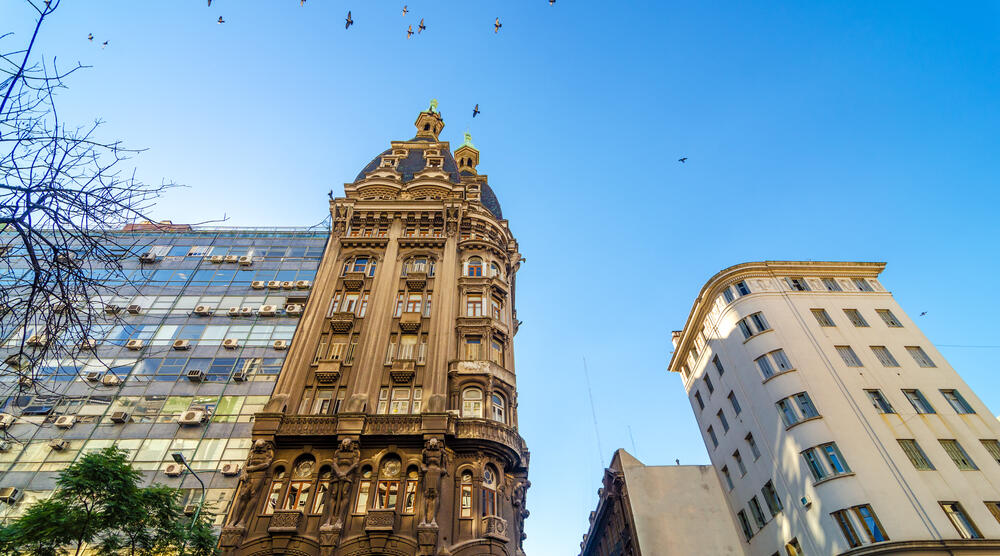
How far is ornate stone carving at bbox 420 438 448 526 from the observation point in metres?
26.0

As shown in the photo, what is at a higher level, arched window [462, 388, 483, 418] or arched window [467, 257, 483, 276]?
arched window [467, 257, 483, 276]

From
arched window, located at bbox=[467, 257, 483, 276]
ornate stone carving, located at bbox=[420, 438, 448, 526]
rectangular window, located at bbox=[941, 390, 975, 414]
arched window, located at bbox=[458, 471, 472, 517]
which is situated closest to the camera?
ornate stone carving, located at bbox=[420, 438, 448, 526]

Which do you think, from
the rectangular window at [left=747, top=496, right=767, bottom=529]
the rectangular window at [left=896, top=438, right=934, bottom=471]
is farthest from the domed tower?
the rectangular window at [left=896, top=438, right=934, bottom=471]

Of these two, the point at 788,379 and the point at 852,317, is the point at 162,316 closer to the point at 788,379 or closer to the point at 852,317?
the point at 788,379

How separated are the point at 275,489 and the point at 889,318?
43497 millimetres

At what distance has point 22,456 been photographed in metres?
29.7

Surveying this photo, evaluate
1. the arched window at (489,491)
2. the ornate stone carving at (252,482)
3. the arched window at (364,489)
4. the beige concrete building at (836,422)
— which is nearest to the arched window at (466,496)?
the arched window at (489,491)

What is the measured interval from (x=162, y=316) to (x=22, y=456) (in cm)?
1141

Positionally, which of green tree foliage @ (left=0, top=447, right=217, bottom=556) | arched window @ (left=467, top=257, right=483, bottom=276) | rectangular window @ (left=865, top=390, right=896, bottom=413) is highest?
arched window @ (left=467, top=257, right=483, bottom=276)

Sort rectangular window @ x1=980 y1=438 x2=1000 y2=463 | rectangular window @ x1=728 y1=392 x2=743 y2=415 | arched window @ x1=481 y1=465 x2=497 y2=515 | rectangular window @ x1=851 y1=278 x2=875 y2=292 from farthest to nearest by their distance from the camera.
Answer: rectangular window @ x1=851 y1=278 x2=875 y2=292, rectangular window @ x1=728 y1=392 x2=743 y2=415, rectangular window @ x1=980 y1=438 x2=1000 y2=463, arched window @ x1=481 y1=465 x2=497 y2=515

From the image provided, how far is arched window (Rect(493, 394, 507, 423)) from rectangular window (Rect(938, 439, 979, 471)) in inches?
1017

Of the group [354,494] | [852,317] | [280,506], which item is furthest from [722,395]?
[280,506]

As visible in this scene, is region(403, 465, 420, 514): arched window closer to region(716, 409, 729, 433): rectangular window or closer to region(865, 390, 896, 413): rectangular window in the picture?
region(716, 409, 729, 433): rectangular window

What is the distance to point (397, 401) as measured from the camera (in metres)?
32.2
